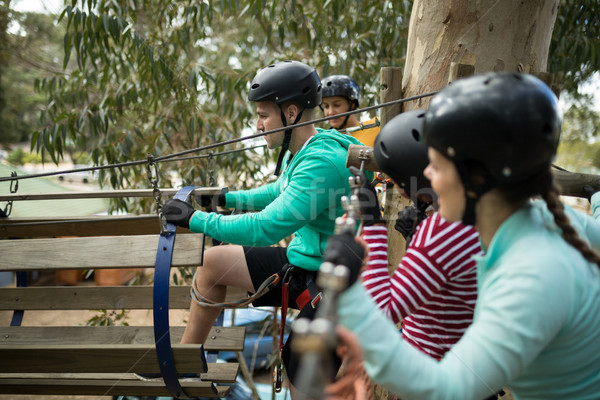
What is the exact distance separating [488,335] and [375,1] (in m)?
5.45

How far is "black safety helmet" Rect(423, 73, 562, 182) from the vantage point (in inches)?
42.4

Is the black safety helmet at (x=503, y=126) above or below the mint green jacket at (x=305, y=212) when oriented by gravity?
above

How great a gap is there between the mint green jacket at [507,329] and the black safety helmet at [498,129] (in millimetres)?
163

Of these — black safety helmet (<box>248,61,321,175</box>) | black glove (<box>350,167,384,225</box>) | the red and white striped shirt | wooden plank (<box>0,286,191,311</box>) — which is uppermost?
black safety helmet (<box>248,61,321,175</box>)

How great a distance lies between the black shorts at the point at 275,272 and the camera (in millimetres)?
2336

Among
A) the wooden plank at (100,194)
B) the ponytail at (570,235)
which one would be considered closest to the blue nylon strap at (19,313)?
the wooden plank at (100,194)

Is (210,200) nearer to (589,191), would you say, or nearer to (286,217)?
(286,217)

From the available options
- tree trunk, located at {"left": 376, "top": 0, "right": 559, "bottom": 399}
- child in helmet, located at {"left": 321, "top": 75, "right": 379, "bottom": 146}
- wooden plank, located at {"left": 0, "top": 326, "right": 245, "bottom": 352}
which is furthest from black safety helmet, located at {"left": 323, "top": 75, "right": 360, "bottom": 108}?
wooden plank, located at {"left": 0, "top": 326, "right": 245, "bottom": 352}

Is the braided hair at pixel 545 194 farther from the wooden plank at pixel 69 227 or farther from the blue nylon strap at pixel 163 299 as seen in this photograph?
the wooden plank at pixel 69 227

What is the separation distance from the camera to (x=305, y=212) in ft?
7.20

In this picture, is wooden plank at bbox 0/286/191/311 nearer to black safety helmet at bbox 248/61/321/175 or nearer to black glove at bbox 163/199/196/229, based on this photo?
black glove at bbox 163/199/196/229

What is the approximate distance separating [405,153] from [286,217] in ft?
2.45

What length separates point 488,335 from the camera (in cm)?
96

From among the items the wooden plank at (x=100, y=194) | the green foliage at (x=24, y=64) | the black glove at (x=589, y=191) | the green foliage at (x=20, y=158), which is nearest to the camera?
the black glove at (x=589, y=191)
